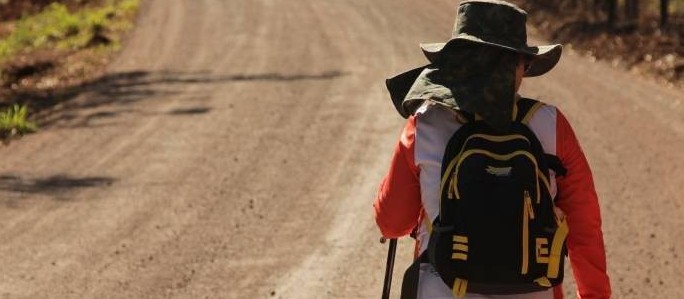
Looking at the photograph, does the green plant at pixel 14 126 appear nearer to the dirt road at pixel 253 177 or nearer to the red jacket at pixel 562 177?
the dirt road at pixel 253 177

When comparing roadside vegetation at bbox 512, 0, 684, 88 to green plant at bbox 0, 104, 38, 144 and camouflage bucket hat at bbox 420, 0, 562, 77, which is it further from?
camouflage bucket hat at bbox 420, 0, 562, 77

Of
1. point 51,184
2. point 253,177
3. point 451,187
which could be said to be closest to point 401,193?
point 451,187

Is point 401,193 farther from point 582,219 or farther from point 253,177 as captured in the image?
point 253,177

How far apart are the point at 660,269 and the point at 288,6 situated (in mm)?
23374

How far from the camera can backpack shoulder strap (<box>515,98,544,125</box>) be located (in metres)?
3.32

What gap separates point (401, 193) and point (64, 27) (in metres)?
24.4

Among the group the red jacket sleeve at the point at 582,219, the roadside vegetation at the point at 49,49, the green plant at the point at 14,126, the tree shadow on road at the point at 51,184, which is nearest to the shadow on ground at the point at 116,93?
the roadside vegetation at the point at 49,49

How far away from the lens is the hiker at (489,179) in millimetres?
3211

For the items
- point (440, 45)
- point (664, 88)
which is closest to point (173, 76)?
point (664, 88)

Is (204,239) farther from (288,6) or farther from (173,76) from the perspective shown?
(288,6)

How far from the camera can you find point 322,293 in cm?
809

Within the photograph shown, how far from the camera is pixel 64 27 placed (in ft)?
88.5

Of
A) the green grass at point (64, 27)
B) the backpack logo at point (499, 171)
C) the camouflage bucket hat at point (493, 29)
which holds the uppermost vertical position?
Result: the camouflage bucket hat at point (493, 29)

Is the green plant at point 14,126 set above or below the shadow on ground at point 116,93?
above
